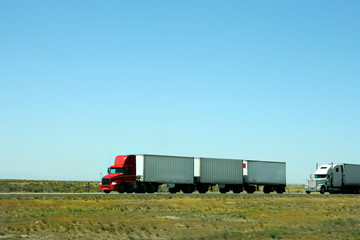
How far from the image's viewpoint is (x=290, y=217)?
2889 centimetres

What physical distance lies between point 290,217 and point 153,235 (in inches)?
445

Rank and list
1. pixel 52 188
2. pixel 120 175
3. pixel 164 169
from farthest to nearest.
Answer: pixel 52 188 → pixel 164 169 → pixel 120 175

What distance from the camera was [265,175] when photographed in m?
60.3

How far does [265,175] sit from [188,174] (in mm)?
10563

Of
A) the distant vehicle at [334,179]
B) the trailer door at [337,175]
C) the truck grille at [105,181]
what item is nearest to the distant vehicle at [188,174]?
the truck grille at [105,181]

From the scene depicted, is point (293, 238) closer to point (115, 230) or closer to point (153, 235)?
point (153, 235)

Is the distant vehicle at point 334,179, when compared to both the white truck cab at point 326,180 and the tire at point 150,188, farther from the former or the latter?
the tire at point 150,188

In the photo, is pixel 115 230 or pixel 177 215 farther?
pixel 177 215

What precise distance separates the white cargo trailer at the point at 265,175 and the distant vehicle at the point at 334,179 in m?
3.48

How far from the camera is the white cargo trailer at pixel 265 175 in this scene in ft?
195

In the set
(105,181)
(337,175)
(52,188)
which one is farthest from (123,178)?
(337,175)

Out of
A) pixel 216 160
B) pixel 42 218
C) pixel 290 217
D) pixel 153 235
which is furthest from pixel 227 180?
pixel 153 235

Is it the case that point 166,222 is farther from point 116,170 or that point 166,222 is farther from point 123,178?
point 116,170

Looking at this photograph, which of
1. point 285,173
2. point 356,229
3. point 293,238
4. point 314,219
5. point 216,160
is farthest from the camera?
point 285,173
